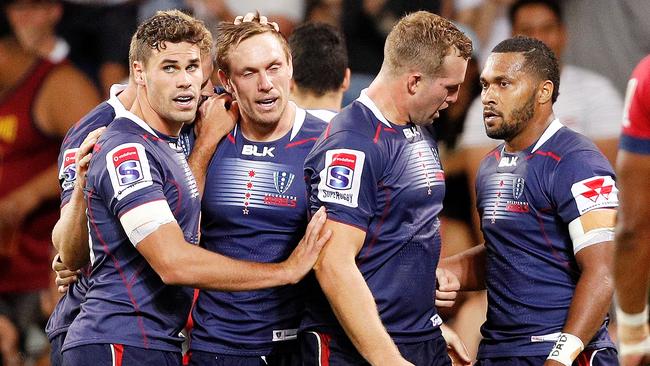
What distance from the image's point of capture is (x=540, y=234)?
16.3 ft

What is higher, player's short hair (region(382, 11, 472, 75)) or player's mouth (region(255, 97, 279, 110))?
player's short hair (region(382, 11, 472, 75))

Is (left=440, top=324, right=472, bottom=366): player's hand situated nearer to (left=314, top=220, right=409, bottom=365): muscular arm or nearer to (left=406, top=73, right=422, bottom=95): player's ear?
(left=314, top=220, right=409, bottom=365): muscular arm

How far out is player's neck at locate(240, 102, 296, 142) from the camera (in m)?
5.21

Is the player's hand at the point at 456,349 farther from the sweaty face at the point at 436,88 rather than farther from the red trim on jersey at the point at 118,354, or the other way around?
the red trim on jersey at the point at 118,354

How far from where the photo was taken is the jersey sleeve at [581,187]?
4852 millimetres

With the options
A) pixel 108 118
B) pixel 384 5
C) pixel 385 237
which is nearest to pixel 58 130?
pixel 384 5

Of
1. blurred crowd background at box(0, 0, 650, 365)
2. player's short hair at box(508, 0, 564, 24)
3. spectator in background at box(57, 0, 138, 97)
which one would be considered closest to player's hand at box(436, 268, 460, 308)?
blurred crowd background at box(0, 0, 650, 365)

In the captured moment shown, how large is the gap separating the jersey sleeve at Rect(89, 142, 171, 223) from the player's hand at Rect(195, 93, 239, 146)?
49 centimetres

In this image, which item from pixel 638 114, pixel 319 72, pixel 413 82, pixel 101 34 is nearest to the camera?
pixel 638 114

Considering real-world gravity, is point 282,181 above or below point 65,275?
above

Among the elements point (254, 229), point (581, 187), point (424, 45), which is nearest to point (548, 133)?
point (581, 187)

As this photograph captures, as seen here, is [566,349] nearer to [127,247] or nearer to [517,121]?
[517,121]

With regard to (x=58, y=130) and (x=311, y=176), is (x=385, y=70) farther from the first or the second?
(x=58, y=130)

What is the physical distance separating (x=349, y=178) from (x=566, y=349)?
111 centimetres
